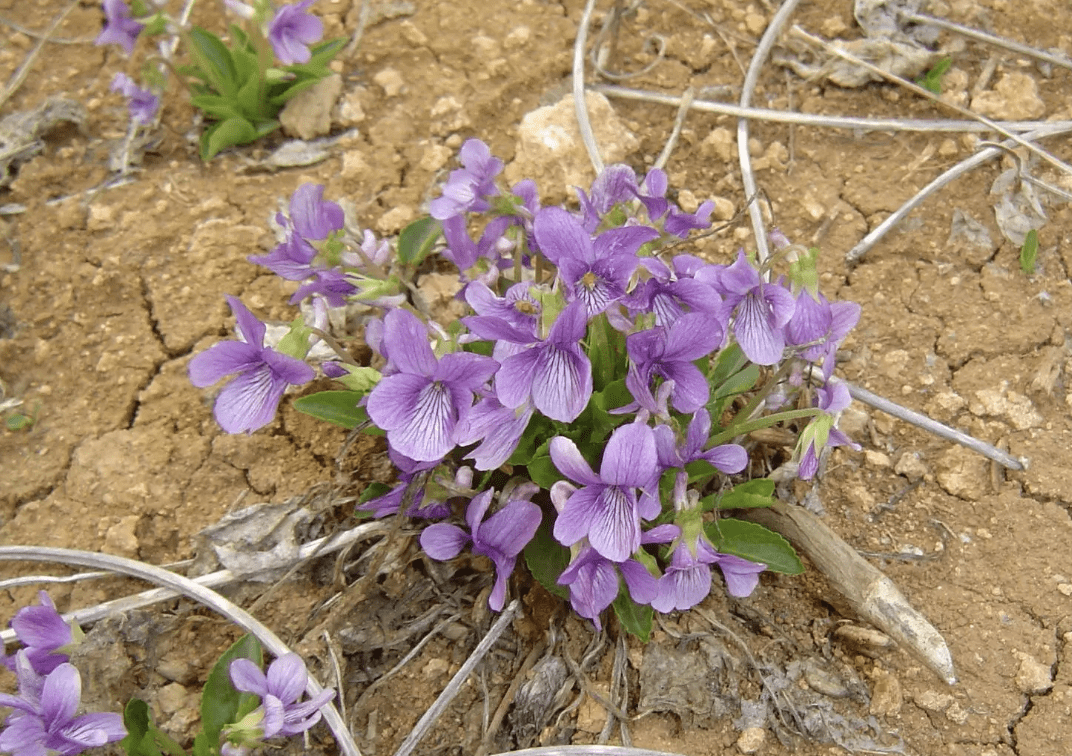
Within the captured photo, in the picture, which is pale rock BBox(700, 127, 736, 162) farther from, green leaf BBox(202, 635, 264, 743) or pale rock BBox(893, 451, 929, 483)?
green leaf BBox(202, 635, 264, 743)

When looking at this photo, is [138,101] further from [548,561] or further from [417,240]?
[548,561]

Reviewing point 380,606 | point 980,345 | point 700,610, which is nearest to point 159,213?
point 380,606

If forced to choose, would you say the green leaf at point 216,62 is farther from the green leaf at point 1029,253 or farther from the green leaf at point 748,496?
the green leaf at point 1029,253

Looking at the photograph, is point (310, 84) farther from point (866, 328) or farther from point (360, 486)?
point (866, 328)

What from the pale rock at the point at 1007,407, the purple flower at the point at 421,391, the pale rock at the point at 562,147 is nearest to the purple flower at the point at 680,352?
the purple flower at the point at 421,391

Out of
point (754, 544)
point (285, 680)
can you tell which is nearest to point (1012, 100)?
point (754, 544)
